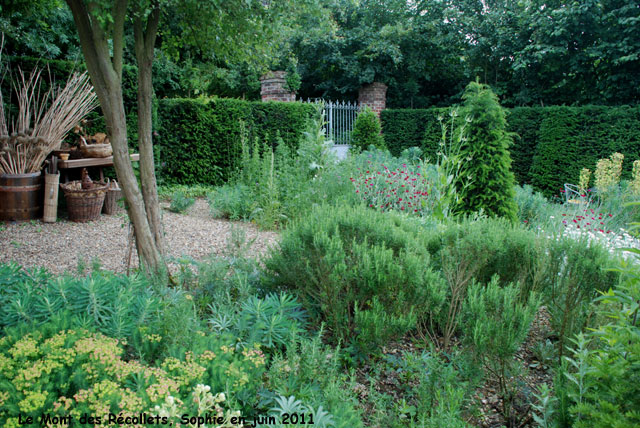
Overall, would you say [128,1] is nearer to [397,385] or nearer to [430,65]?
[397,385]

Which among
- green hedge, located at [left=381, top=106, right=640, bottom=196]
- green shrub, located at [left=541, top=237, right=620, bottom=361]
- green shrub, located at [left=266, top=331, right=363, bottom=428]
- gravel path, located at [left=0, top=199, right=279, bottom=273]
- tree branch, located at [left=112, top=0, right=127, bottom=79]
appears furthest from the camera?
green hedge, located at [left=381, top=106, right=640, bottom=196]

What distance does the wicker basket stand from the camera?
19.2ft

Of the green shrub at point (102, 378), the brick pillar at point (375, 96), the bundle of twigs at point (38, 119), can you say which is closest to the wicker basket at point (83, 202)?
the bundle of twigs at point (38, 119)

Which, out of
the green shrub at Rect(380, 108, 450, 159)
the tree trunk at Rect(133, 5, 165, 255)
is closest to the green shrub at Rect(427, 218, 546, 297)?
the tree trunk at Rect(133, 5, 165, 255)

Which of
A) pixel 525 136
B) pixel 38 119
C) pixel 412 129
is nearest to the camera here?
pixel 38 119

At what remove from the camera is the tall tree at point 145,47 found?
2795 mm

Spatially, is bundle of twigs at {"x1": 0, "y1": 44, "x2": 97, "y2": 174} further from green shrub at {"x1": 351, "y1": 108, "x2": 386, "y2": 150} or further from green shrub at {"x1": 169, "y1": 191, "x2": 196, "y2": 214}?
green shrub at {"x1": 351, "y1": 108, "x2": 386, "y2": 150}

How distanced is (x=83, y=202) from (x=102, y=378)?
4.93 m

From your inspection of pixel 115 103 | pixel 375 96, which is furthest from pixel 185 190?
pixel 375 96

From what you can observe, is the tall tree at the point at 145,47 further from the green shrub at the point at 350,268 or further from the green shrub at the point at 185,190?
the green shrub at the point at 185,190

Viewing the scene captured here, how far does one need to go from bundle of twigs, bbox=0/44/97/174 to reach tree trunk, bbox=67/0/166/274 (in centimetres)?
368

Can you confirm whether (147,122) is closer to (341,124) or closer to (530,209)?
(530,209)

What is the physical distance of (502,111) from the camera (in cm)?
503

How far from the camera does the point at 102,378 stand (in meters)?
1.57
